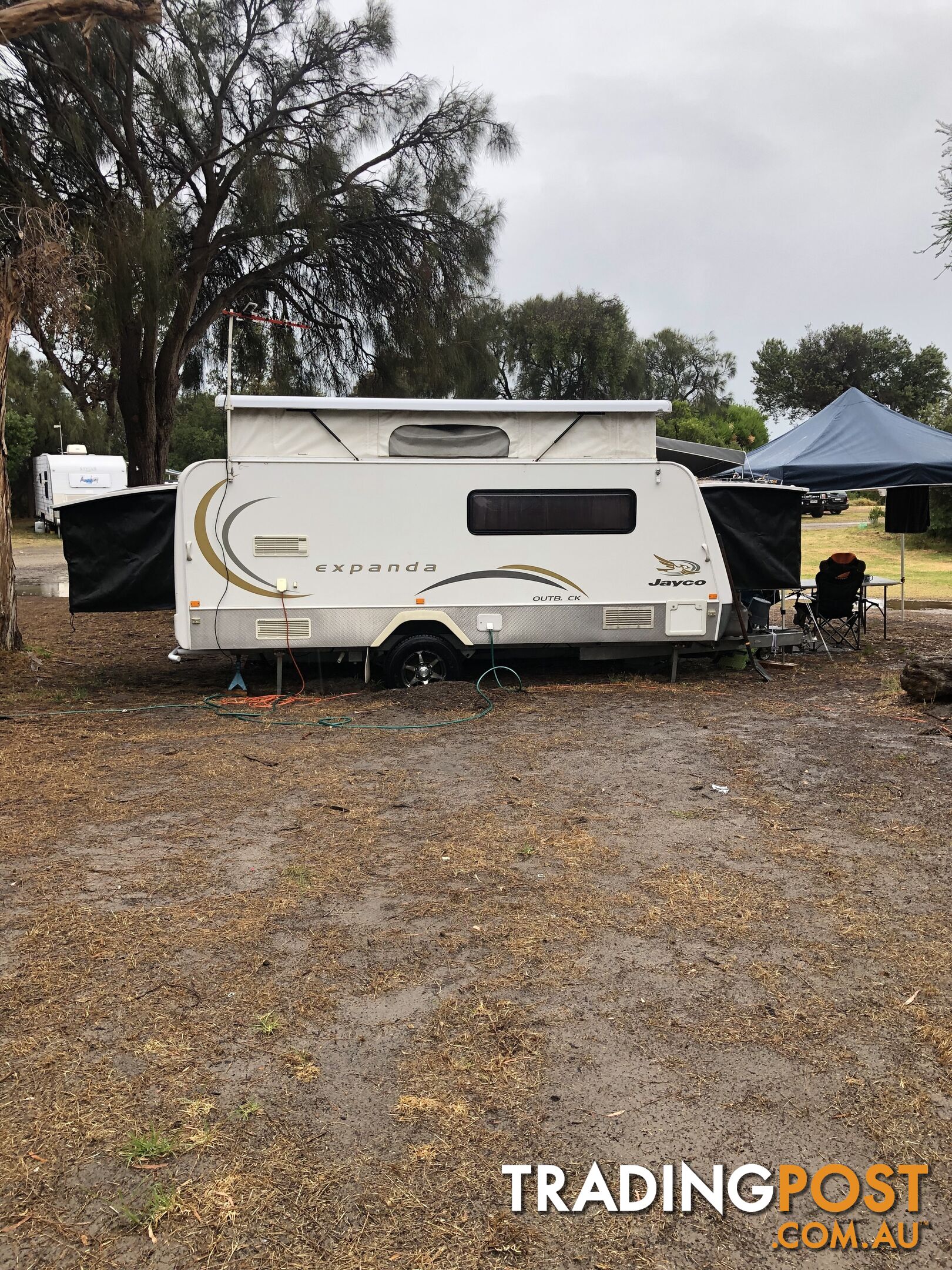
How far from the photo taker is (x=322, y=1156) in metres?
2.82

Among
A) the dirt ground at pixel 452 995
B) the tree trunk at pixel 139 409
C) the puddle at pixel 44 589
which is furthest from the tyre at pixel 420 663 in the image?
the puddle at pixel 44 589

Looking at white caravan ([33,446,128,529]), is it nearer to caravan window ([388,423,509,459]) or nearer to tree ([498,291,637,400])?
tree ([498,291,637,400])

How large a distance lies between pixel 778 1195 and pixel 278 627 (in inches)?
279

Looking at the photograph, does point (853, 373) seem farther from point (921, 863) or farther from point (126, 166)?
point (921, 863)

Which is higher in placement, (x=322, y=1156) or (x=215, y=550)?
(x=215, y=550)

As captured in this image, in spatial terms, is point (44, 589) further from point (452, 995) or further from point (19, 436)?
point (19, 436)

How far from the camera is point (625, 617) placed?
960cm

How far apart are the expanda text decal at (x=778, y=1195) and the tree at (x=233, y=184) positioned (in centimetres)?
1262

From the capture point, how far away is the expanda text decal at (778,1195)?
2582mm

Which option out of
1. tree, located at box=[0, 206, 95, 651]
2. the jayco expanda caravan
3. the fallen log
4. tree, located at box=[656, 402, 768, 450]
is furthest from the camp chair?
tree, located at box=[656, 402, 768, 450]

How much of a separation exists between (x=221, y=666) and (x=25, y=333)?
5913 millimetres

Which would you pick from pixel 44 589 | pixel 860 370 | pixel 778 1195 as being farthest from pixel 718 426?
pixel 778 1195

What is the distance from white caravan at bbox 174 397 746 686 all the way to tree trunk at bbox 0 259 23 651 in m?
2.47

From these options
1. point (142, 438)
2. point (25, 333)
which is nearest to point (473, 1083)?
point (25, 333)
